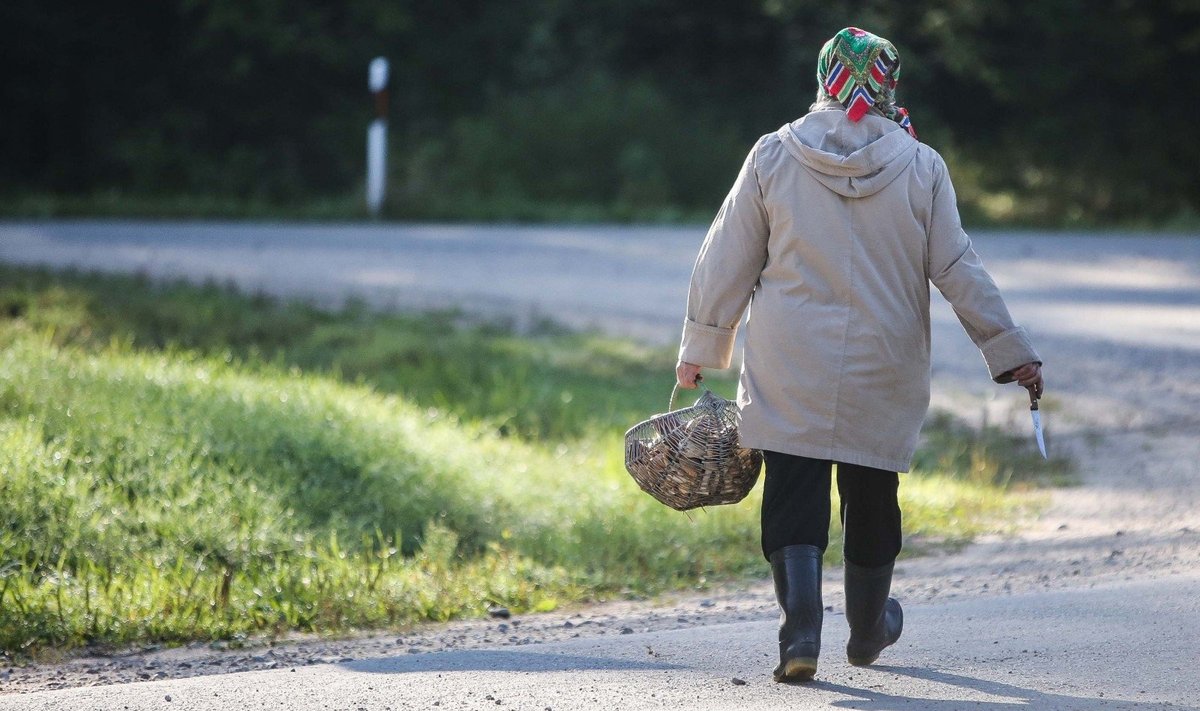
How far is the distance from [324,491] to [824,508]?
2.36 metres

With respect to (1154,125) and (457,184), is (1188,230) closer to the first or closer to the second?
(1154,125)

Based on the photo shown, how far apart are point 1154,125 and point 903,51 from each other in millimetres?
3554

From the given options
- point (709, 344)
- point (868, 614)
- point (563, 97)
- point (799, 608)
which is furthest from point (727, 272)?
point (563, 97)

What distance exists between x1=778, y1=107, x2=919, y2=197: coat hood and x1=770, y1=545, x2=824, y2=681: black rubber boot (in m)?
0.90

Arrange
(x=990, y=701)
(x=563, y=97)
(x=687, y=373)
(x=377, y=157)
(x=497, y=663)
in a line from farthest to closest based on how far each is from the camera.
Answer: (x=563, y=97), (x=377, y=157), (x=497, y=663), (x=687, y=373), (x=990, y=701)

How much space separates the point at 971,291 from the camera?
3.51m

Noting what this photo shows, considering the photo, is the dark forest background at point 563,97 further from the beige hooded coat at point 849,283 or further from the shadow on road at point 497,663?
the beige hooded coat at point 849,283

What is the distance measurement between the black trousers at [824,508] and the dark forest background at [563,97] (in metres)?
12.4

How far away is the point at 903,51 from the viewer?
61.2 ft

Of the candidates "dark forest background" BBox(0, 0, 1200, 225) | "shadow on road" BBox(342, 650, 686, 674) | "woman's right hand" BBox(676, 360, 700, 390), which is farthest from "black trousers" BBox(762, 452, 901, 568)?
"dark forest background" BBox(0, 0, 1200, 225)

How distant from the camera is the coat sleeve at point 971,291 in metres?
3.50

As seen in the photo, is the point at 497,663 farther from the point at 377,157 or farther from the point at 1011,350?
the point at 377,157

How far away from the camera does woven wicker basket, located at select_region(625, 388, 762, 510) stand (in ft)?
12.3

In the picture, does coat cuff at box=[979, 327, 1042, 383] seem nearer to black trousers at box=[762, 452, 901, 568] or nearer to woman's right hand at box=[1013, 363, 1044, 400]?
woman's right hand at box=[1013, 363, 1044, 400]
